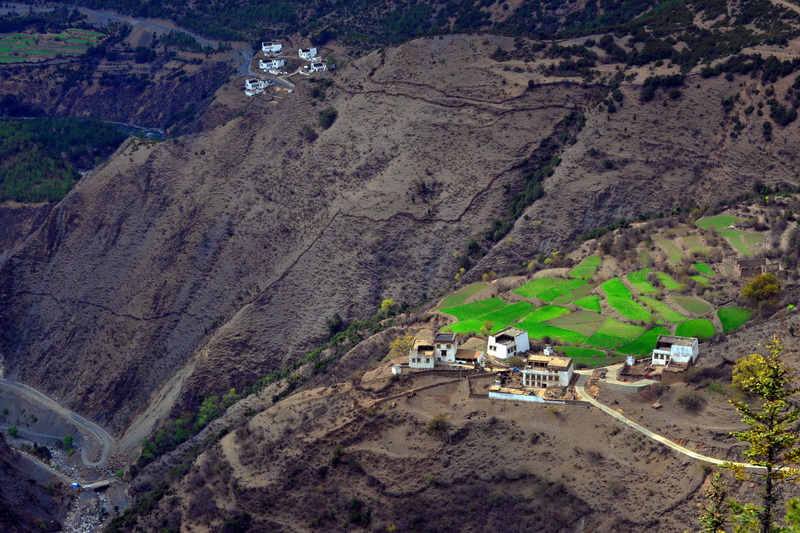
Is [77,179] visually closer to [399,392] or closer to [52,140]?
[52,140]

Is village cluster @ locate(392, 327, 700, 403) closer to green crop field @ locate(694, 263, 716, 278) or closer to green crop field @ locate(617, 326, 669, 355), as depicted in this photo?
green crop field @ locate(617, 326, 669, 355)

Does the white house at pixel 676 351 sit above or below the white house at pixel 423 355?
above

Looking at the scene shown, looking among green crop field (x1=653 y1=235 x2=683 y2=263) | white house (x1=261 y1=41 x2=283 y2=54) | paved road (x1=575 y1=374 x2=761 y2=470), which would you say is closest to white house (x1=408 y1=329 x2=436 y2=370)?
paved road (x1=575 y1=374 x2=761 y2=470)

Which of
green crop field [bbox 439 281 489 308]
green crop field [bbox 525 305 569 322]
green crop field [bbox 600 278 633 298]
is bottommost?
green crop field [bbox 439 281 489 308]

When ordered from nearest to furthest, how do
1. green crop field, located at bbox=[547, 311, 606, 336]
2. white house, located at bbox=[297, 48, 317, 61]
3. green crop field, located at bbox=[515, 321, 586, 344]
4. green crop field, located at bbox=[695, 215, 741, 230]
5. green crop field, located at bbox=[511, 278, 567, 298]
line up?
green crop field, located at bbox=[515, 321, 586, 344]
green crop field, located at bbox=[547, 311, 606, 336]
green crop field, located at bbox=[511, 278, 567, 298]
green crop field, located at bbox=[695, 215, 741, 230]
white house, located at bbox=[297, 48, 317, 61]

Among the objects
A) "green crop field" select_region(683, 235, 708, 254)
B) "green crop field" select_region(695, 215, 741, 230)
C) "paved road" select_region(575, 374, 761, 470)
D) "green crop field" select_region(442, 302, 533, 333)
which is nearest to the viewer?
"paved road" select_region(575, 374, 761, 470)

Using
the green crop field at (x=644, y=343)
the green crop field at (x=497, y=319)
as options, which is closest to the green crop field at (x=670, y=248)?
the green crop field at (x=644, y=343)

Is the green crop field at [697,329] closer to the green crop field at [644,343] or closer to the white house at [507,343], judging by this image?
the green crop field at [644,343]
